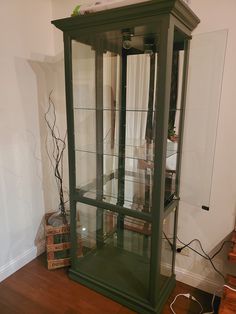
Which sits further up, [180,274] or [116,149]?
[116,149]

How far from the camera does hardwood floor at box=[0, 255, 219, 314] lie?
1.75m

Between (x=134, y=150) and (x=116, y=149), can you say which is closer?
(x=134, y=150)

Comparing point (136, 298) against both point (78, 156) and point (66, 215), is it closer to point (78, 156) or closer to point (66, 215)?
point (66, 215)

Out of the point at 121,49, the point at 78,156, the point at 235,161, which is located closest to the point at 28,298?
the point at 78,156

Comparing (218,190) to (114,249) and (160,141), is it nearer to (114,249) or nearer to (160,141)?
(160,141)

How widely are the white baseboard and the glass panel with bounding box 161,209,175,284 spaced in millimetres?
131

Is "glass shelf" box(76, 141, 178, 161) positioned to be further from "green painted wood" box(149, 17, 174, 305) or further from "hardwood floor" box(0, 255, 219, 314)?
"hardwood floor" box(0, 255, 219, 314)

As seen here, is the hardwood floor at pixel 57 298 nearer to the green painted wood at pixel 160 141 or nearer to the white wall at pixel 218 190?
the white wall at pixel 218 190

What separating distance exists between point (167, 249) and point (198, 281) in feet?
1.30

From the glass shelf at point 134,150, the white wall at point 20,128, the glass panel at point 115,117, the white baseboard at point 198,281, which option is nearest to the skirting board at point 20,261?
the white wall at point 20,128

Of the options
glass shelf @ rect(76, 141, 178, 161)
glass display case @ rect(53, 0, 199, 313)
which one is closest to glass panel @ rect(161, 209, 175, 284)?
glass display case @ rect(53, 0, 199, 313)

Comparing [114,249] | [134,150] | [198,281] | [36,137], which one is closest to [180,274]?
[198,281]

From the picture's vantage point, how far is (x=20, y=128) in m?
2.00

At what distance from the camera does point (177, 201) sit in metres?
1.82
